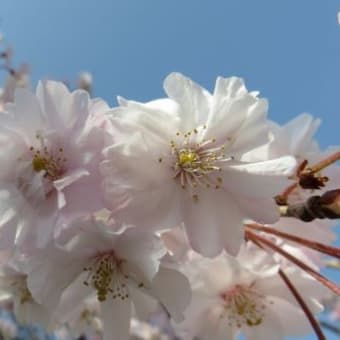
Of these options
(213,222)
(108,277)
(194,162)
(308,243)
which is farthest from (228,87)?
(108,277)

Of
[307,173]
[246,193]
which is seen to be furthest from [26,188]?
[307,173]

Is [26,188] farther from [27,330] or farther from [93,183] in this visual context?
[27,330]

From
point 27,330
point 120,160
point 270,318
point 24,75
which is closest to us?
point 120,160

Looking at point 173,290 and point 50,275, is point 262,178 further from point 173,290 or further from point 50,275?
point 50,275

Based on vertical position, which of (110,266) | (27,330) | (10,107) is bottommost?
(110,266)

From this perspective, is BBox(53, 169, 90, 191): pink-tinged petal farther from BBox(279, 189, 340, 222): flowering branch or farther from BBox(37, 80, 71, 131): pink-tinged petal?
BBox(279, 189, 340, 222): flowering branch

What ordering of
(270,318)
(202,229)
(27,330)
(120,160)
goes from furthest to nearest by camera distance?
(27,330)
(270,318)
(202,229)
(120,160)

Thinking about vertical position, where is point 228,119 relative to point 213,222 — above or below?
above

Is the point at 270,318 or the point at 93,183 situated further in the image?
the point at 270,318

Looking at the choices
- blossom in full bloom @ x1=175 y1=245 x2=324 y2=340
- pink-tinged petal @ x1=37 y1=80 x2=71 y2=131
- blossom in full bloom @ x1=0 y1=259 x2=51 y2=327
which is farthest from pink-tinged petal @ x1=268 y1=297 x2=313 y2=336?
pink-tinged petal @ x1=37 y1=80 x2=71 y2=131
